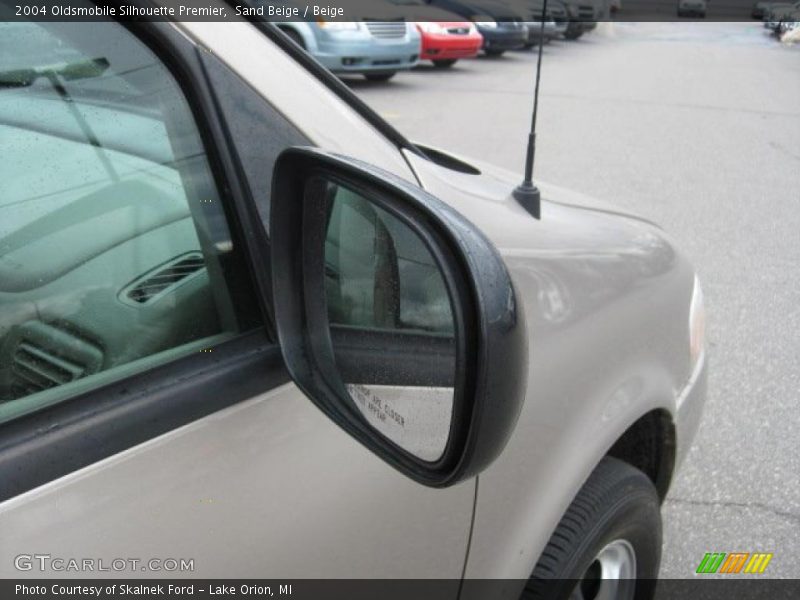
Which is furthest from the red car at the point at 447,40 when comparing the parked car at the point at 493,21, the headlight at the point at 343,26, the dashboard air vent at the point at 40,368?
the dashboard air vent at the point at 40,368

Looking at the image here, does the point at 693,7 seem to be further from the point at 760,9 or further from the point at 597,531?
the point at 597,531

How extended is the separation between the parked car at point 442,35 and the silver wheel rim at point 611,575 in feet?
40.7

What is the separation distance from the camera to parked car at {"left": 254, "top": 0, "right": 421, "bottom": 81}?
36.8 feet

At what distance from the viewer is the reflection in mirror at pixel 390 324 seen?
112cm

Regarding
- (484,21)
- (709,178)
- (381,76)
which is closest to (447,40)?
(381,76)

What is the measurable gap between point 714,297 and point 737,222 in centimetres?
194

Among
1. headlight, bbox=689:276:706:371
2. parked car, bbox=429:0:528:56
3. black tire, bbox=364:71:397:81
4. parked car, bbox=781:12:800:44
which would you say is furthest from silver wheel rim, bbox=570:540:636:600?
parked car, bbox=781:12:800:44

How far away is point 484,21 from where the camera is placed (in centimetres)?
1647

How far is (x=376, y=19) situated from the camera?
11328 mm

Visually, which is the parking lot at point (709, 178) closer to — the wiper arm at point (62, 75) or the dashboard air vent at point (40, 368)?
the dashboard air vent at point (40, 368)

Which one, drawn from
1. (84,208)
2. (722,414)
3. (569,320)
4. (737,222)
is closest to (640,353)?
(569,320)

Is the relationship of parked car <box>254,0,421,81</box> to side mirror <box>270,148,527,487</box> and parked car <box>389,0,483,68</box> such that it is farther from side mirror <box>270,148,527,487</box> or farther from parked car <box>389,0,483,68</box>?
side mirror <box>270,148,527,487</box>

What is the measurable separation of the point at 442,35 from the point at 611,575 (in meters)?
13.1

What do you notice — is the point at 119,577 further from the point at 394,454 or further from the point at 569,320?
the point at 569,320
